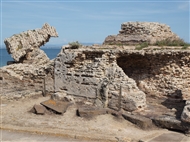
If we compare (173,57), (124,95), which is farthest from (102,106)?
(173,57)

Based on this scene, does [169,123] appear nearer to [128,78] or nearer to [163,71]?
[128,78]

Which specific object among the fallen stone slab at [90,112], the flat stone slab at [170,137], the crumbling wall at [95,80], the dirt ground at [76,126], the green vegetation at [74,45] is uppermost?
the green vegetation at [74,45]

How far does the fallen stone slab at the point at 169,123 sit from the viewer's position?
26.3ft

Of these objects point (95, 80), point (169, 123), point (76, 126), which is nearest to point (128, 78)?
point (95, 80)

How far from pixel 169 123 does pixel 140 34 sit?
214 inches

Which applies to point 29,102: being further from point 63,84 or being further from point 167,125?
point 167,125

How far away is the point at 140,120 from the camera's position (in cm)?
840

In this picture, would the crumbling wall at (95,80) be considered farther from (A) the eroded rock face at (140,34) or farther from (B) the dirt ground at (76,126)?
(A) the eroded rock face at (140,34)

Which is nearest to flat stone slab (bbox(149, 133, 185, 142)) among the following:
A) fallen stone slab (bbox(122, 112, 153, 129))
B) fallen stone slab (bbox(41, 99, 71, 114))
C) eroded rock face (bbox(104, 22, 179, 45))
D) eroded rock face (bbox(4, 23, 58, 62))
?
fallen stone slab (bbox(122, 112, 153, 129))

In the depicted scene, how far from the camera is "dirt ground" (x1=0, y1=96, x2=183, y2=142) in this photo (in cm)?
768

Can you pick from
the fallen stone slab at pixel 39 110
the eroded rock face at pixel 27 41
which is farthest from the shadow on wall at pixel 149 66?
the eroded rock face at pixel 27 41

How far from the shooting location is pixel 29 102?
11367 millimetres

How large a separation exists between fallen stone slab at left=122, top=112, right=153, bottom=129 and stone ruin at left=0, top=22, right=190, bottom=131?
0.11ft

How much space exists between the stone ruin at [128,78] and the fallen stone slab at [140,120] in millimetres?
32
